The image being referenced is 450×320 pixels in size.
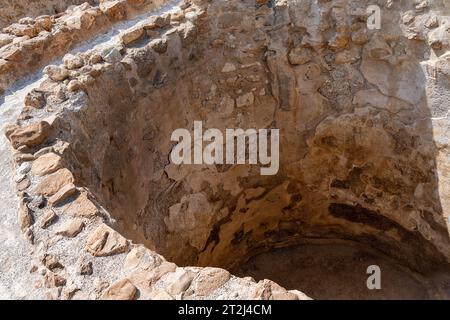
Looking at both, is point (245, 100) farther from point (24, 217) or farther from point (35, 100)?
point (24, 217)

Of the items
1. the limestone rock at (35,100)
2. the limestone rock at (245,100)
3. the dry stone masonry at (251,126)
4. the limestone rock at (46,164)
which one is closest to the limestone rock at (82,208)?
the dry stone masonry at (251,126)

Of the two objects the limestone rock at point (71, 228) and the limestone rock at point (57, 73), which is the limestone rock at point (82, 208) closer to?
the limestone rock at point (71, 228)

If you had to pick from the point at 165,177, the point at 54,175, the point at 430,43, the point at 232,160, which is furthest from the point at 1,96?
the point at 430,43

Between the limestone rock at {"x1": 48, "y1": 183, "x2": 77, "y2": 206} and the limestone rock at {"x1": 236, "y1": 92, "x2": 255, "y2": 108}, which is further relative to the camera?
the limestone rock at {"x1": 236, "y1": 92, "x2": 255, "y2": 108}

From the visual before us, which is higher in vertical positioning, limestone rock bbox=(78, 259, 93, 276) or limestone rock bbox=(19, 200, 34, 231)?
limestone rock bbox=(19, 200, 34, 231)

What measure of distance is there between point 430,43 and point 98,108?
246 centimetres

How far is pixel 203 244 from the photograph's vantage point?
13.0ft

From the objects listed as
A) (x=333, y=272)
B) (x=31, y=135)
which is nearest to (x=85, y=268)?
(x=31, y=135)

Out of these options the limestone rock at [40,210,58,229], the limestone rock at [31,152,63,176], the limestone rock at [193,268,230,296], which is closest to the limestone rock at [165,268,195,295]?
the limestone rock at [193,268,230,296]

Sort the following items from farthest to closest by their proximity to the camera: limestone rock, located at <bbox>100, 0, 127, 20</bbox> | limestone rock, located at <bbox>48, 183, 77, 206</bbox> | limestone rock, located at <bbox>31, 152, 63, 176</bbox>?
limestone rock, located at <bbox>100, 0, 127, 20</bbox>, limestone rock, located at <bbox>31, 152, 63, 176</bbox>, limestone rock, located at <bbox>48, 183, 77, 206</bbox>

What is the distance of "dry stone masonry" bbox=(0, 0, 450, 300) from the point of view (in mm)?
2744

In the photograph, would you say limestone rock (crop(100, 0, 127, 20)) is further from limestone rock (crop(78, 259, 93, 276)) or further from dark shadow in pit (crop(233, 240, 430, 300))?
dark shadow in pit (crop(233, 240, 430, 300))

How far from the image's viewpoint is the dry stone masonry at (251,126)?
2.74 m
